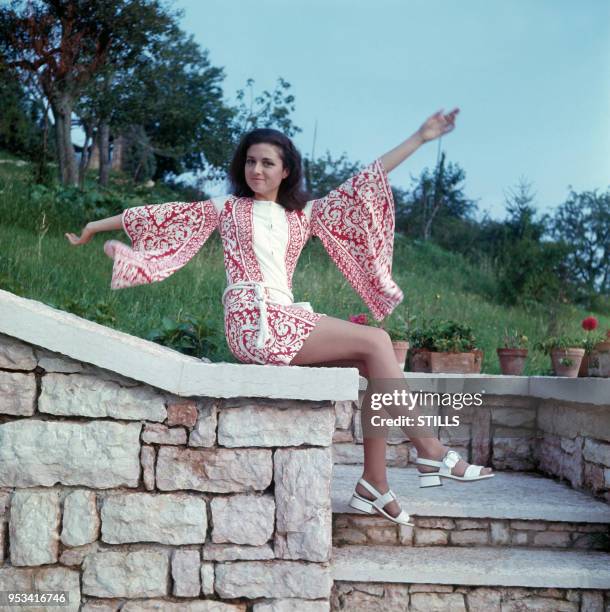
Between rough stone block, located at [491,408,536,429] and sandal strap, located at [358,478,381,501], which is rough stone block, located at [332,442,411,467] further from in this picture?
sandal strap, located at [358,478,381,501]

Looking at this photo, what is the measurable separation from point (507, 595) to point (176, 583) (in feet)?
4.53

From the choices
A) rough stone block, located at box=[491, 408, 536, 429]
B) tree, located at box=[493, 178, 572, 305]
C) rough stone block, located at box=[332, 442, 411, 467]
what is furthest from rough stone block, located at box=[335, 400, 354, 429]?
tree, located at box=[493, 178, 572, 305]

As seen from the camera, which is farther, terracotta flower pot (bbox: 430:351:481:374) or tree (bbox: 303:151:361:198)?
tree (bbox: 303:151:361:198)

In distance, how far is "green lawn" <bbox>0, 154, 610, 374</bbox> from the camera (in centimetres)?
523

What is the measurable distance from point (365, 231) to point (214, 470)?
48.7 inches

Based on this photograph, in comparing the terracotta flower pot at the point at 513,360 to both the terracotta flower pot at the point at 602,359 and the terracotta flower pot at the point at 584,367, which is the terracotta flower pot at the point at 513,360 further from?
the terracotta flower pot at the point at 602,359

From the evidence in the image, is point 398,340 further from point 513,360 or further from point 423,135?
point 423,135

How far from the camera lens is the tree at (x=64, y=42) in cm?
1120

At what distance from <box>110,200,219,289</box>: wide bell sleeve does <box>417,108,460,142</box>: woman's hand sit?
979 millimetres

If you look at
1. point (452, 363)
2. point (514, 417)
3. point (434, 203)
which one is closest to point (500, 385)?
point (514, 417)

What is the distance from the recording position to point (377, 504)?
3.06 m

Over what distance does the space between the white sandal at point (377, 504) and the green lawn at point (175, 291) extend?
185 cm

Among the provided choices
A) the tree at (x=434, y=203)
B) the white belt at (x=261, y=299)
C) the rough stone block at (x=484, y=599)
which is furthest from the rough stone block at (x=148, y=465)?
the tree at (x=434, y=203)

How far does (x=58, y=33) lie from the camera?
1147cm
